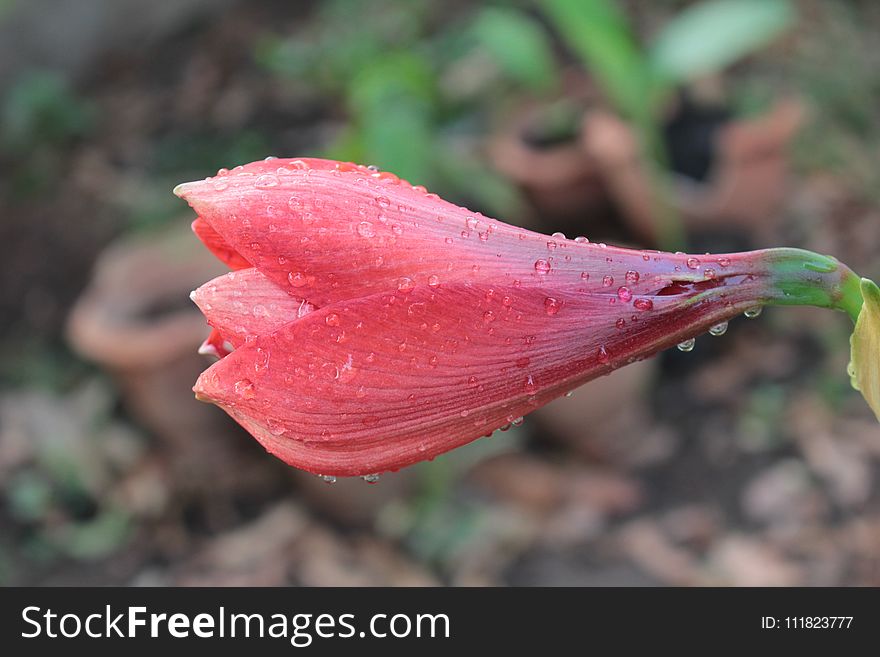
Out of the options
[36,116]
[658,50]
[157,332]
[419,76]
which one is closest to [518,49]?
[419,76]

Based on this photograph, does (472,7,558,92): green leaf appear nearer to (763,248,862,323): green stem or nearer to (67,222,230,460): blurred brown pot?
(67,222,230,460): blurred brown pot

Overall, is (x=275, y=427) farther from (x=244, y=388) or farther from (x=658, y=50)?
(x=658, y=50)

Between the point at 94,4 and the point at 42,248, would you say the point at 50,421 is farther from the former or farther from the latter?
the point at 94,4

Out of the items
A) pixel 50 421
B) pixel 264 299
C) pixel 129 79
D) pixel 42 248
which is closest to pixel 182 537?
pixel 50 421

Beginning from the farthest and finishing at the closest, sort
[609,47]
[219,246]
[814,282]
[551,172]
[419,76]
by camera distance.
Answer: [551,172] < [419,76] < [609,47] < [219,246] < [814,282]

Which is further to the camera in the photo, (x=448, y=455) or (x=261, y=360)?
(x=448, y=455)

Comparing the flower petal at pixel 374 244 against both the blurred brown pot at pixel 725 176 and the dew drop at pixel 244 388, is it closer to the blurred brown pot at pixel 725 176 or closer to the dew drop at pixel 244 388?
the dew drop at pixel 244 388
